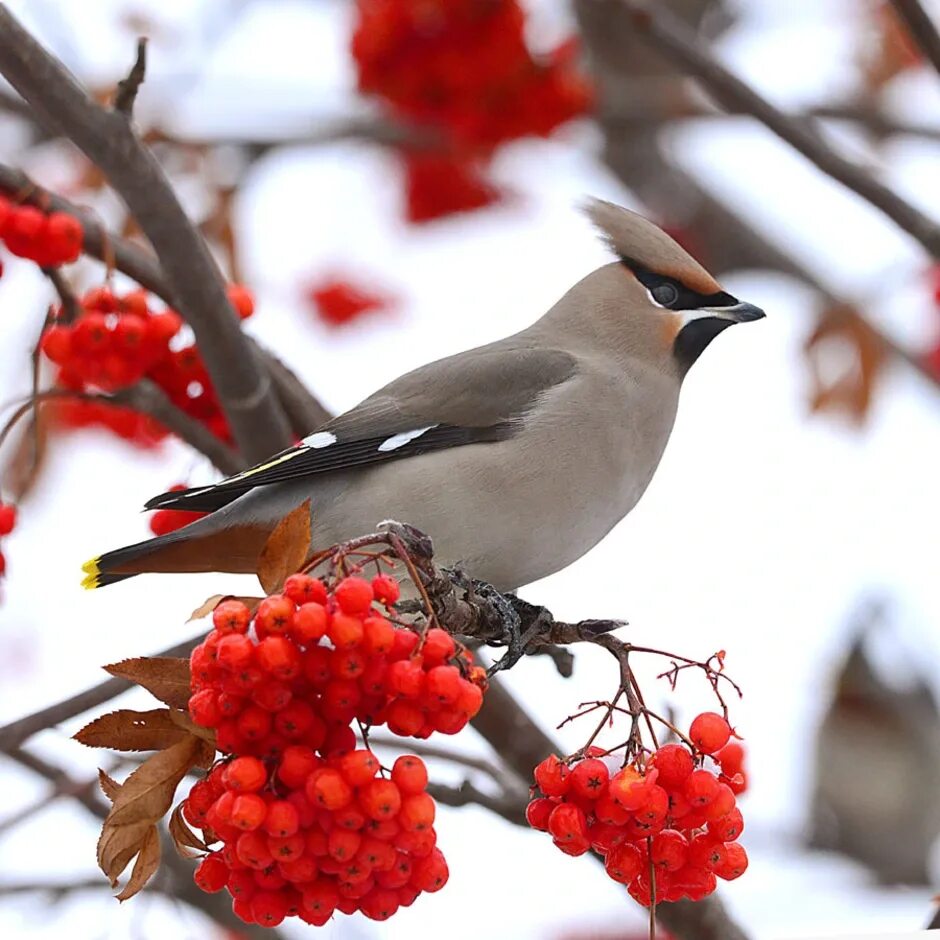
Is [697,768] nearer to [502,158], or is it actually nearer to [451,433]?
[451,433]

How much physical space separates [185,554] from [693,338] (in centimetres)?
118

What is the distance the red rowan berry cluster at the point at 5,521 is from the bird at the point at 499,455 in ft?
0.45

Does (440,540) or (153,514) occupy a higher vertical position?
(153,514)

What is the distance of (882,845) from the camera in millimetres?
5211

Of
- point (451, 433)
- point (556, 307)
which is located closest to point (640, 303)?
point (556, 307)

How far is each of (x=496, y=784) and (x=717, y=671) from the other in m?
1.00

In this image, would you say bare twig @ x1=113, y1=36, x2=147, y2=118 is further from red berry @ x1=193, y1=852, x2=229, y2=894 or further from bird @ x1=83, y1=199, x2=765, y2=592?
red berry @ x1=193, y1=852, x2=229, y2=894

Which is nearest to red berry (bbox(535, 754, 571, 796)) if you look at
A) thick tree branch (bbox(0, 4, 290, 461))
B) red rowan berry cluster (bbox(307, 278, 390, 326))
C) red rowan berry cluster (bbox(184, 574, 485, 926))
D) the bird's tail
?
red rowan berry cluster (bbox(184, 574, 485, 926))

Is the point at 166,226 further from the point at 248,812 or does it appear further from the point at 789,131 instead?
the point at 248,812

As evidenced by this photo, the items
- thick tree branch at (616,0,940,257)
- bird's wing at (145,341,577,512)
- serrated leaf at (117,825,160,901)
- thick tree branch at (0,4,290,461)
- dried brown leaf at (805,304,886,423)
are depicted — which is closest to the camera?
serrated leaf at (117,825,160,901)

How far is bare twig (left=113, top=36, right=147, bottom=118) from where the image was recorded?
2.52m

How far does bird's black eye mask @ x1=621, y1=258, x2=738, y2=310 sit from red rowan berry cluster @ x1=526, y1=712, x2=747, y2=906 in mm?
1466

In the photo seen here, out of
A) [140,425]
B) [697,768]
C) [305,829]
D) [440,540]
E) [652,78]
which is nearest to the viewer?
[305,829]

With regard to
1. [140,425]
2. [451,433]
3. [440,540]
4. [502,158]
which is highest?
[502,158]
